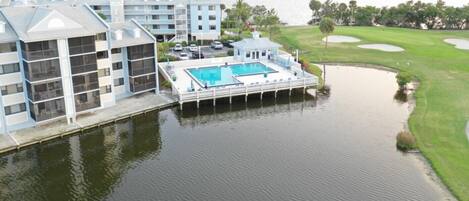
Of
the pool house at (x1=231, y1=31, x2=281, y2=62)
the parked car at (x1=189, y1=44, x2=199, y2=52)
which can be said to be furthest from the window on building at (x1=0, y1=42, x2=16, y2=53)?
the parked car at (x1=189, y1=44, x2=199, y2=52)

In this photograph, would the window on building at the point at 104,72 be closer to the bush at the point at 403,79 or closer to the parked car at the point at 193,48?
the parked car at the point at 193,48

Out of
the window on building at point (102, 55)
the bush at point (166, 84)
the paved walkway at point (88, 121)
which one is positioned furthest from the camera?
the bush at point (166, 84)

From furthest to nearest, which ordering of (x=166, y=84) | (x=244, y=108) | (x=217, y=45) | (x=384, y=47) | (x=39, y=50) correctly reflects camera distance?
1. (x=384, y=47)
2. (x=217, y=45)
3. (x=166, y=84)
4. (x=244, y=108)
5. (x=39, y=50)

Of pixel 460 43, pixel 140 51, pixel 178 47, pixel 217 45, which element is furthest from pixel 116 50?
pixel 460 43

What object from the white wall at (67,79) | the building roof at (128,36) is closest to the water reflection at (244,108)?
the building roof at (128,36)

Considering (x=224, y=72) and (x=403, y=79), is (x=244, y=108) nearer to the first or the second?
(x=224, y=72)

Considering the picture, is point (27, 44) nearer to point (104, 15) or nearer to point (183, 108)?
point (183, 108)
